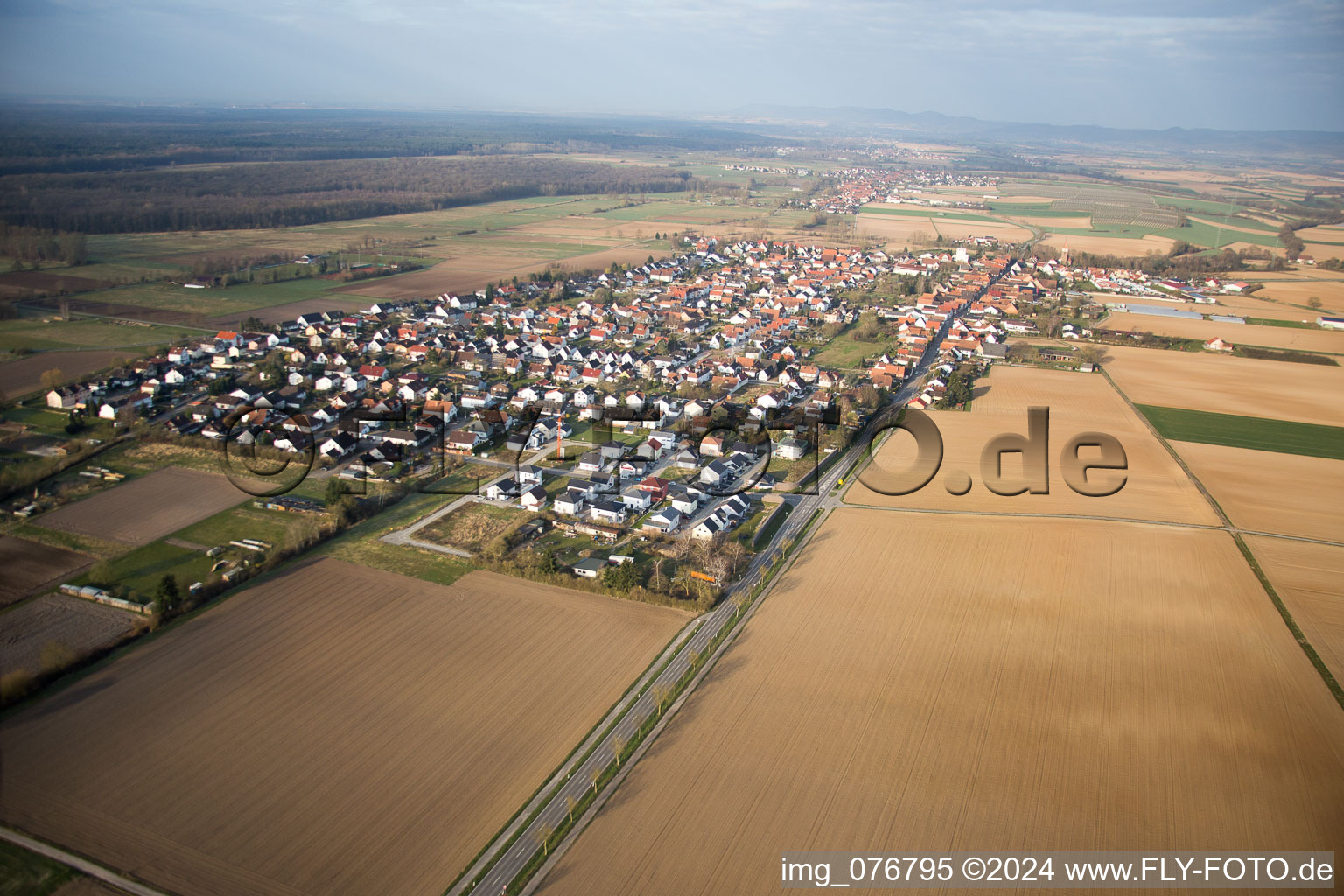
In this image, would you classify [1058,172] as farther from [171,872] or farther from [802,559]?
[171,872]

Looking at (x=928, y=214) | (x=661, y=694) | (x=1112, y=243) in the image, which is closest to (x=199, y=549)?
(x=661, y=694)

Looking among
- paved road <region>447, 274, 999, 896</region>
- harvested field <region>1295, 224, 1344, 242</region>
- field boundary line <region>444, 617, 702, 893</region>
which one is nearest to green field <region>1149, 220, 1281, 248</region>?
harvested field <region>1295, 224, 1344, 242</region>

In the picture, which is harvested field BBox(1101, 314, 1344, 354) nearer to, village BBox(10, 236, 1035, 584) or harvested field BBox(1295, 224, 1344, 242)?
village BBox(10, 236, 1035, 584)

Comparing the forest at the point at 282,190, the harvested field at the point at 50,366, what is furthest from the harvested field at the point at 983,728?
the forest at the point at 282,190

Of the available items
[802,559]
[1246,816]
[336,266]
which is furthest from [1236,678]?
[336,266]

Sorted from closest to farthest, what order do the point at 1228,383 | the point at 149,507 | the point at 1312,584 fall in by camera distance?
1. the point at 1312,584
2. the point at 149,507
3. the point at 1228,383

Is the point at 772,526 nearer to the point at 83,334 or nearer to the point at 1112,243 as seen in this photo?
the point at 83,334

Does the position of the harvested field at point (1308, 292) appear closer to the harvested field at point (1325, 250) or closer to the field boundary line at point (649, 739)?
the harvested field at point (1325, 250)
